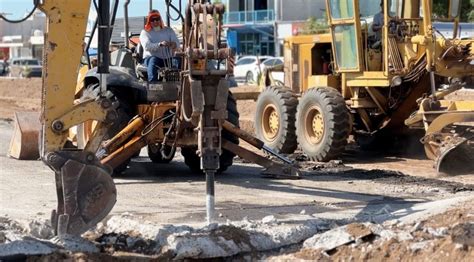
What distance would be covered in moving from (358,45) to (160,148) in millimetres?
3901

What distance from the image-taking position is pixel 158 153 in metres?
13.7

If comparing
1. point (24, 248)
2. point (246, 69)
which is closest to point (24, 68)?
point (246, 69)

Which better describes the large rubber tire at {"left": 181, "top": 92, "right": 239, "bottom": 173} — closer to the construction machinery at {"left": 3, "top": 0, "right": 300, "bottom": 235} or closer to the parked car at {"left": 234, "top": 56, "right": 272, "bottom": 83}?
the construction machinery at {"left": 3, "top": 0, "right": 300, "bottom": 235}

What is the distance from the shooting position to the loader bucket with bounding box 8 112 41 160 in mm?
14281

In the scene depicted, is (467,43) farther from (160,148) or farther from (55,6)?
(55,6)

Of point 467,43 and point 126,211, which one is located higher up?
point 467,43

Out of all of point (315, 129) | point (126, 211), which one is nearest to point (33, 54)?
point (315, 129)

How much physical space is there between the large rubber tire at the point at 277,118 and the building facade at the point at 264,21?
40751mm

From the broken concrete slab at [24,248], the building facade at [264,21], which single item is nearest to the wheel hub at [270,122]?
the broken concrete slab at [24,248]

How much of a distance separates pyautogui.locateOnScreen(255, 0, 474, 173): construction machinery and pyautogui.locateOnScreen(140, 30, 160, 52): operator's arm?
3.55 metres

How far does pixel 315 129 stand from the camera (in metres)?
15.1

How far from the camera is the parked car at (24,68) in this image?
1990 inches

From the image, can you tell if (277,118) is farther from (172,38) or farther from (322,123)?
(172,38)

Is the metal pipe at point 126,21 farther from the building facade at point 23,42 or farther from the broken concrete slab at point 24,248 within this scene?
the building facade at point 23,42
